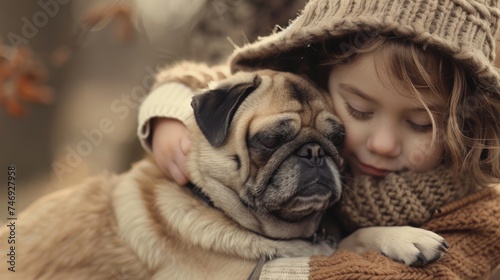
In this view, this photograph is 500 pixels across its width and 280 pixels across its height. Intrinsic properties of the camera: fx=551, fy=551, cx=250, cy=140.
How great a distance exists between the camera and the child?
179 centimetres

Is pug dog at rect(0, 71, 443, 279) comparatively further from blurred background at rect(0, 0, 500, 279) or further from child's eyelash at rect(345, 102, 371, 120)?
blurred background at rect(0, 0, 500, 279)

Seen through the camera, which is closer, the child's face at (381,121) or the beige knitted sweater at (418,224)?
the beige knitted sweater at (418,224)

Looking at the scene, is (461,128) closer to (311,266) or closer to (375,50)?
(375,50)

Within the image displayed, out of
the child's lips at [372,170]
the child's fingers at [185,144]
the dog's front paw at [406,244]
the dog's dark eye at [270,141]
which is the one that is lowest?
the dog's front paw at [406,244]

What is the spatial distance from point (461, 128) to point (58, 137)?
312cm

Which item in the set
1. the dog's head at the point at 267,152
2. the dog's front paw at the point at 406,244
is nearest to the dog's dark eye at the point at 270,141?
the dog's head at the point at 267,152

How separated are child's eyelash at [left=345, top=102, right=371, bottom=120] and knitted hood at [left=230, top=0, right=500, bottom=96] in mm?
259

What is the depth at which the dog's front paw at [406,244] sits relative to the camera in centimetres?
173

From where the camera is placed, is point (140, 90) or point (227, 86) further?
point (140, 90)

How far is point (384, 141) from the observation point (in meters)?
1.88

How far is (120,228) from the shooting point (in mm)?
1999

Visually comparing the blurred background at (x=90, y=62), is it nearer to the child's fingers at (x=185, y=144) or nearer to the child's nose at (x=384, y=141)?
the child's fingers at (x=185, y=144)

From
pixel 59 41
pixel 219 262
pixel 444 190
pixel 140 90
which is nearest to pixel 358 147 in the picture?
pixel 444 190

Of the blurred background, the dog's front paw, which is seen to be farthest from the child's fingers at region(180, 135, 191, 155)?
the blurred background
